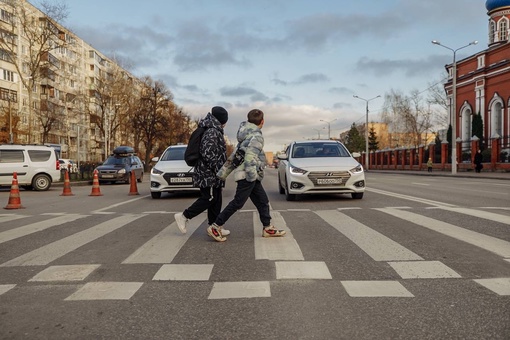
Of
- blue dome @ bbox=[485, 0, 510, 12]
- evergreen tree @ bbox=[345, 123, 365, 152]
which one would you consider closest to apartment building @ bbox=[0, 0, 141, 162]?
blue dome @ bbox=[485, 0, 510, 12]

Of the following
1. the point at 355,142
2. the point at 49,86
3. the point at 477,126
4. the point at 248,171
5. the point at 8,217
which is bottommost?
the point at 8,217

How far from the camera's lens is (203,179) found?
6375mm

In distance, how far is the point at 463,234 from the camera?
640cm

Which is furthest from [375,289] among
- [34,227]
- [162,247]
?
[34,227]

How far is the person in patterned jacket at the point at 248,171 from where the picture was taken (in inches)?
241

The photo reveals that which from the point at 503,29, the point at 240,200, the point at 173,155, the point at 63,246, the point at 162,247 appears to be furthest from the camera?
the point at 503,29

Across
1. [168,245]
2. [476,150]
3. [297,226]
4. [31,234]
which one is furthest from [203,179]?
[476,150]

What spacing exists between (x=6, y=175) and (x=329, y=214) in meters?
15.5

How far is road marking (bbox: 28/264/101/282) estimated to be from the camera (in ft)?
14.4

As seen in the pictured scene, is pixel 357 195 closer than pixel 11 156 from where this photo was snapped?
Yes

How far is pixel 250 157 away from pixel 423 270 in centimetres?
252

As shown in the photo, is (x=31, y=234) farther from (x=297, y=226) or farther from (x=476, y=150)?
(x=476, y=150)

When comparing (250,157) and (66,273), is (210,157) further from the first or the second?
(66,273)

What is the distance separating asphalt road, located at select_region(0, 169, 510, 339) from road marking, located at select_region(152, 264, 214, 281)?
0.01m
